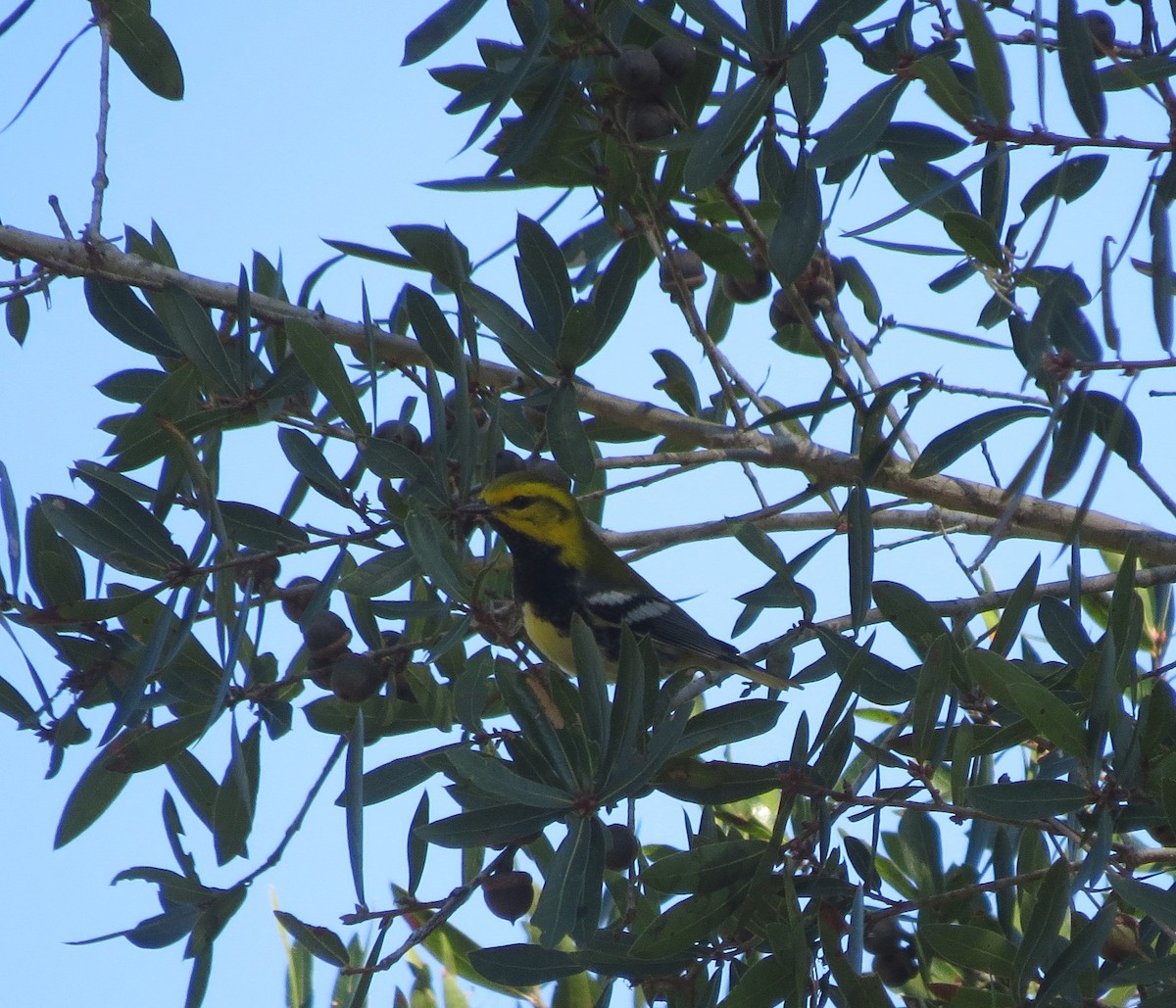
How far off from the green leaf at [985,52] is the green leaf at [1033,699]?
3.32 ft

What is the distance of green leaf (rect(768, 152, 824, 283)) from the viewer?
290cm

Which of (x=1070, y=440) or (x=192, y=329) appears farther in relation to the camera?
(x=192, y=329)

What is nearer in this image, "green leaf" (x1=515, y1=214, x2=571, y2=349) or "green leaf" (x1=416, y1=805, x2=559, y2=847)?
"green leaf" (x1=416, y1=805, x2=559, y2=847)

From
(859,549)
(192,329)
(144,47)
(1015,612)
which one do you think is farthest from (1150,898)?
(144,47)

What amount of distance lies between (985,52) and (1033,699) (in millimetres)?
1169

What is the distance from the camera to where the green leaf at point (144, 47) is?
3.74 meters

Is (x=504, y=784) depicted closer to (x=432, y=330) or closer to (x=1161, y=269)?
(x=432, y=330)

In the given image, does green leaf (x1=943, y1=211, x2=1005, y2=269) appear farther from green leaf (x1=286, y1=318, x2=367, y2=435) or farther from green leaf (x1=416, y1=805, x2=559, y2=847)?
green leaf (x1=416, y1=805, x2=559, y2=847)

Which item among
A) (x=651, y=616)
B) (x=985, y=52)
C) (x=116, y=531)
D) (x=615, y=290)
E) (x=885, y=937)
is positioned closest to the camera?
(x=985, y=52)

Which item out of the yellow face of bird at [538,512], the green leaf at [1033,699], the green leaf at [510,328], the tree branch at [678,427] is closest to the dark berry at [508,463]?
the yellow face of bird at [538,512]

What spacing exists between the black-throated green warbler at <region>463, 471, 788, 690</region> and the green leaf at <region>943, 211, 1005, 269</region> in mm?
1928

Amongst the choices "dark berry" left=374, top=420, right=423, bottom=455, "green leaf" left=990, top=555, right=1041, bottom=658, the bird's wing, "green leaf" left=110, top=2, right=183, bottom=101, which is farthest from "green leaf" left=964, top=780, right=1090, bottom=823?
"green leaf" left=110, top=2, right=183, bottom=101

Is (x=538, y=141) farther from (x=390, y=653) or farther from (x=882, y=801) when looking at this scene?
(x=882, y=801)

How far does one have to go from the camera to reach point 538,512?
190 inches
